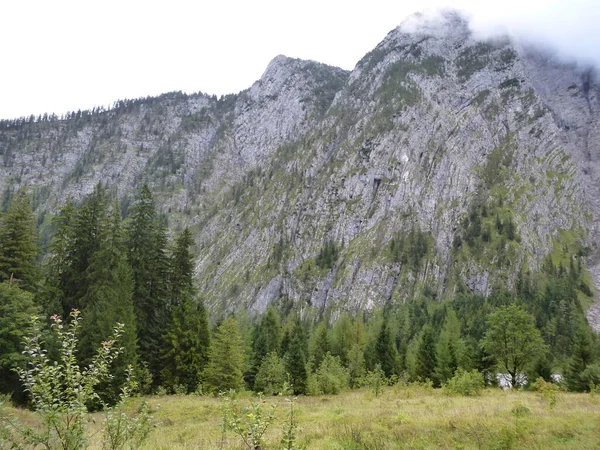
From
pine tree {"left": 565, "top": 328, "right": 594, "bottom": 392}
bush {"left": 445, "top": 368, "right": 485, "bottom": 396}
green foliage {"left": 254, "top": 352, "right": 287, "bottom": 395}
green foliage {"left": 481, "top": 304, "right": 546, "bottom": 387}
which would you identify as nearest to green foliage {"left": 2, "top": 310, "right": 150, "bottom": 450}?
bush {"left": 445, "top": 368, "right": 485, "bottom": 396}

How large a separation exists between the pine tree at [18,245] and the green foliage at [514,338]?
43128 millimetres

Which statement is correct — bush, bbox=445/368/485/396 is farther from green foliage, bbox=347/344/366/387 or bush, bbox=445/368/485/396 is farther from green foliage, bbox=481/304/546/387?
green foliage, bbox=347/344/366/387

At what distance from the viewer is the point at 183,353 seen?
38.3 metres

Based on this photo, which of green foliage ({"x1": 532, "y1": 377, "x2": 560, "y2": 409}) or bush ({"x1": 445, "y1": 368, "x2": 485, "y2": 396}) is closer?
green foliage ({"x1": 532, "y1": 377, "x2": 560, "y2": 409})

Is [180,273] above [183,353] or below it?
above

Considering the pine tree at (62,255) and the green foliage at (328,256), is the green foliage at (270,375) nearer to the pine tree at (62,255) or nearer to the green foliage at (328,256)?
the pine tree at (62,255)

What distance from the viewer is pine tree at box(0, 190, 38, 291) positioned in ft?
104

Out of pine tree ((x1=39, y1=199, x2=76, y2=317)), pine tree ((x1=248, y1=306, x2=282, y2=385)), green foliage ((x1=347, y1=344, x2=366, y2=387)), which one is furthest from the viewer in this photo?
pine tree ((x1=248, y1=306, x2=282, y2=385))

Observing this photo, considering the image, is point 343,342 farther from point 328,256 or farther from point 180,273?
point 328,256

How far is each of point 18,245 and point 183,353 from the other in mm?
17017

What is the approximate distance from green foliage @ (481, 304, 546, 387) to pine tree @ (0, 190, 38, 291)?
4313 centimetres

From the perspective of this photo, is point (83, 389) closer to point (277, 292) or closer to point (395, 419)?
point (395, 419)

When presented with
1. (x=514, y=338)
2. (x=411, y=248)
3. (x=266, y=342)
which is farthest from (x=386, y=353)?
(x=411, y=248)

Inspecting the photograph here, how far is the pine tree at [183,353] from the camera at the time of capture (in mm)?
38094
